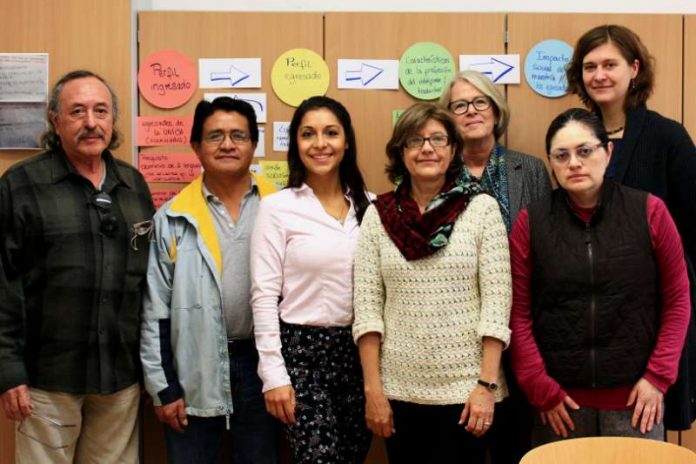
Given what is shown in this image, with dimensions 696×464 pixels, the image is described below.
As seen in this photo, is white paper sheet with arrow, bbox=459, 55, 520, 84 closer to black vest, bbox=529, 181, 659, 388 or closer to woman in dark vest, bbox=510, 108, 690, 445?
woman in dark vest, bbox=510, 108, 690, 445

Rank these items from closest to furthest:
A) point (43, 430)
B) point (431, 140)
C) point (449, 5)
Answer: point (431, 140) → point (43, 430) → point (449, 5)

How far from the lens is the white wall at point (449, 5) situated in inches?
114

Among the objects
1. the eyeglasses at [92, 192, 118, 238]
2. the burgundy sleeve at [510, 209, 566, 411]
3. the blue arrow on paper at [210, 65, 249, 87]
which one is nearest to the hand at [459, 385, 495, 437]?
the burgundy sleeve at [510, 209, 566, 411]

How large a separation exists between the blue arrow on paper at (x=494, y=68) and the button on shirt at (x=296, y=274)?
1.05 meters

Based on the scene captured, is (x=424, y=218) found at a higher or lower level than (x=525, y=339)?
higher

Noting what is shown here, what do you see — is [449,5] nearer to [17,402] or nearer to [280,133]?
[280,133]

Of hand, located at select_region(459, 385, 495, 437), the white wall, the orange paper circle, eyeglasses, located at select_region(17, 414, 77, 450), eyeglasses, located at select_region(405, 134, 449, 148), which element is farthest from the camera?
the white wall

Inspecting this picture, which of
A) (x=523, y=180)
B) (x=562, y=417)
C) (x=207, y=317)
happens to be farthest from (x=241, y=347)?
(x=523, y=180)

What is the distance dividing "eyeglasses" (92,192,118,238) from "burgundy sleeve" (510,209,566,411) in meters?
1.22

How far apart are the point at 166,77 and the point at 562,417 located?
1.90 meters

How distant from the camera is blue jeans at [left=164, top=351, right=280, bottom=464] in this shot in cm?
202

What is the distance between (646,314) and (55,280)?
171 centimetres

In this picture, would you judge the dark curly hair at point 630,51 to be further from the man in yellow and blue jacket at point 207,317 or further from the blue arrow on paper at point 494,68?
the man in yellow and blue jacket at point 207,317

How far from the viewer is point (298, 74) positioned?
255cm
